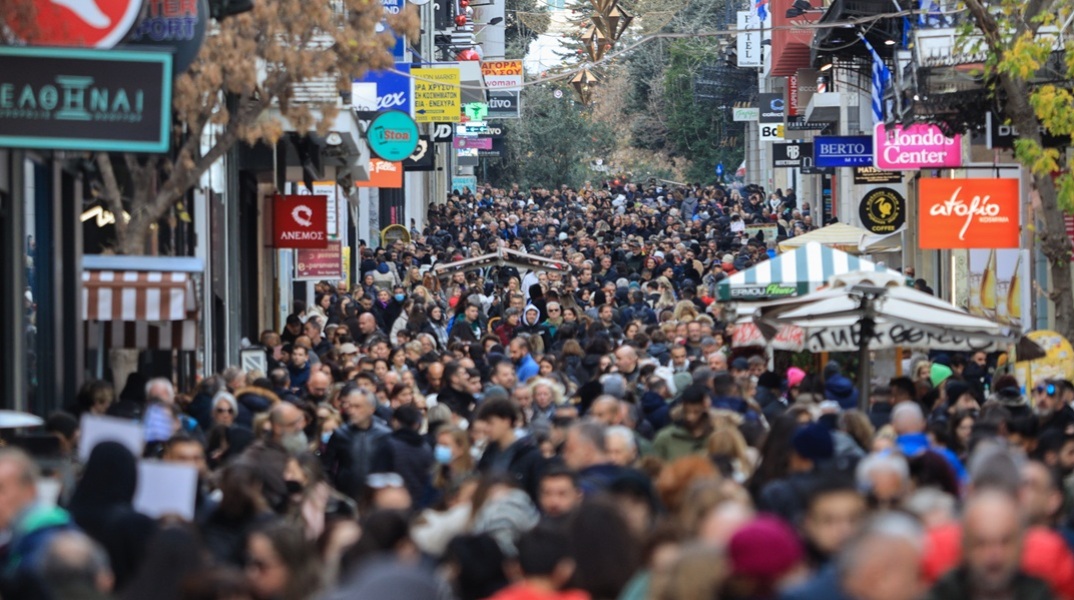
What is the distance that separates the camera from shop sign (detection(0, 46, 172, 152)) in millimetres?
10773

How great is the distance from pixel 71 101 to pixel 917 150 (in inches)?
745

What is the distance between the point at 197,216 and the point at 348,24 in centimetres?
656

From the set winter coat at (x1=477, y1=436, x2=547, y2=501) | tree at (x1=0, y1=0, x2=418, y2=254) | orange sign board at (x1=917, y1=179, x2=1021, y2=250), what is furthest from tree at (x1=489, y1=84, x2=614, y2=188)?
winter coat at (x1=477, y1=436, x2=547, y2=501)

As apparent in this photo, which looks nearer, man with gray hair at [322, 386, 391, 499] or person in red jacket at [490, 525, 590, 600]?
person in red jacket at [490, 525, 590, 600]

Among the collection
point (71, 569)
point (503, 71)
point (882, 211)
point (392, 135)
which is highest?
point (503, 71)

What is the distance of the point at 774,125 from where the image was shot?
200 feet

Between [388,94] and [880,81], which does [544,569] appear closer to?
[388,94]

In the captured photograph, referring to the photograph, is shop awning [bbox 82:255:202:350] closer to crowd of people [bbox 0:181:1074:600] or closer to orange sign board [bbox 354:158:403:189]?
crowd of people [bbox 0:181:1074:600]

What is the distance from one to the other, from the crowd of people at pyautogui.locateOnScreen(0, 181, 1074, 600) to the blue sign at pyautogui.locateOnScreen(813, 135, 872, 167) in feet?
37.0

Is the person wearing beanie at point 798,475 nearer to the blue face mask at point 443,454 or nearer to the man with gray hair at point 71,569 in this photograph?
the blue face mask at point 443,454

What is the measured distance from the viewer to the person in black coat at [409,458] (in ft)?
39.3

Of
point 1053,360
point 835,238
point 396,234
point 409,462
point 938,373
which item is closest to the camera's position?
point 409,462

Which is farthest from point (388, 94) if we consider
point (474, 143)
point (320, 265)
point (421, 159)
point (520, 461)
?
point (474, 143)

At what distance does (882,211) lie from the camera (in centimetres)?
3197
